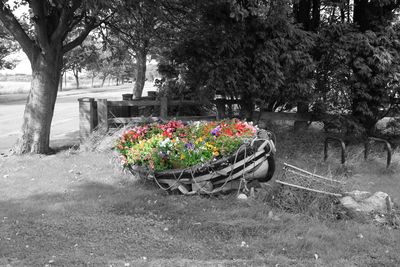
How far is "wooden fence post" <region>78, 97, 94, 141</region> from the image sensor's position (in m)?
10.1

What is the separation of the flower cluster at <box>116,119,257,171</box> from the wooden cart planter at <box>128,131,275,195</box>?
0.36 feet

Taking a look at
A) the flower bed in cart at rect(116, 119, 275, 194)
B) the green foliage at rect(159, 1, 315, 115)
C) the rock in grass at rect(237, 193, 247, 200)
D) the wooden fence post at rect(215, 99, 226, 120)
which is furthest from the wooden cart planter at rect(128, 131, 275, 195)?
the wooden fence post at rect(215, 99, 226, 120)

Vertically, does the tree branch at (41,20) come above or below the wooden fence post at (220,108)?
above

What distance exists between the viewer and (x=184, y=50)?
31.6 ft

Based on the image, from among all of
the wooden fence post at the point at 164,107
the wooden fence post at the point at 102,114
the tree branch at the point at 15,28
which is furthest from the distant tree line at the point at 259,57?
the wooden fence post at the point at 102,114

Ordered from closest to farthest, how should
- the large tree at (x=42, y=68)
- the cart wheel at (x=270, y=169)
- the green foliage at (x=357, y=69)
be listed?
the cart wheel at (x=270, y=169) → the large tree at (x=42, y=68) → the green foliage at (x=357, y=69)

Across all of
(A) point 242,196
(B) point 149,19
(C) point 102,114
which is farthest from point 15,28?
(A) point 242,196

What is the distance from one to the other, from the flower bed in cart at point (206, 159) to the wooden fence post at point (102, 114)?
358 cm

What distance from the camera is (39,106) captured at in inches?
368

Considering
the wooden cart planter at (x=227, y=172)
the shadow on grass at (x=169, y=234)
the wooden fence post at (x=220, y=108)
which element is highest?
the wooden fence post at (x=220, y=108)

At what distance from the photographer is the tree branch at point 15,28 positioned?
883 centimetres

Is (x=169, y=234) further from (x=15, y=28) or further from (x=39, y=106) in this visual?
(x=15, y=28)

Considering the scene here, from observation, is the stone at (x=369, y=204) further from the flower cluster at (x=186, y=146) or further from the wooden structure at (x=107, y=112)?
the wooden structure at (x=107, y=112)

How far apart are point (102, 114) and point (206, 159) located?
4672 millimetres
